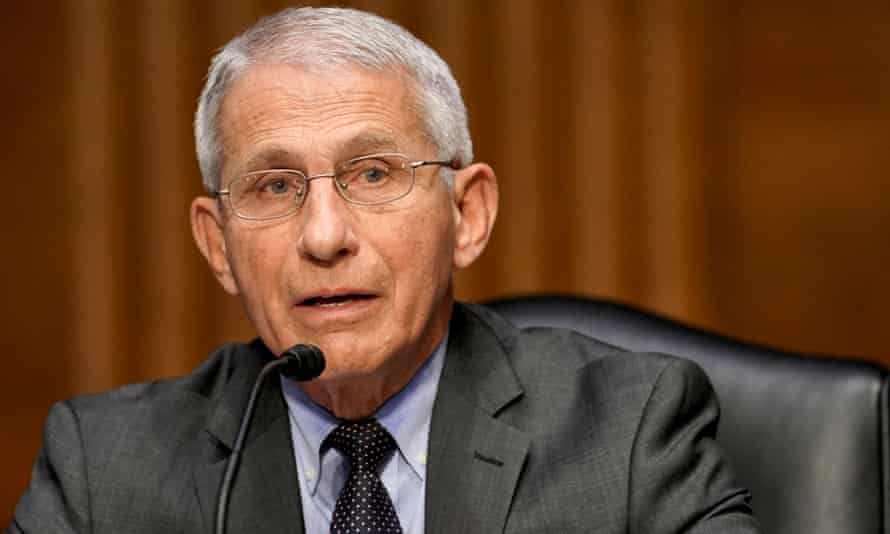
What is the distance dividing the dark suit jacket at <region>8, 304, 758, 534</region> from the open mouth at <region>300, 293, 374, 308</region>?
26 centimetres

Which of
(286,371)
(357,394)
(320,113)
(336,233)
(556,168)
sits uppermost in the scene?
(320,113)

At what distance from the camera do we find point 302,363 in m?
1.73

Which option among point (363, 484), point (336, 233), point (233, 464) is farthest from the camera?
point (363, 484)

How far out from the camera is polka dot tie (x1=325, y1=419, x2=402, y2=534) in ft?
6.28

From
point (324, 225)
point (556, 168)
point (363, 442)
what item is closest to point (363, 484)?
point (363, 442)

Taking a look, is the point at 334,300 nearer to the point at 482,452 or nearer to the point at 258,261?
the point at 258,261

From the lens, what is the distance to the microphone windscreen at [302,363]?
1.72 meters

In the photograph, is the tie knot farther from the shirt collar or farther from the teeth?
the teeth

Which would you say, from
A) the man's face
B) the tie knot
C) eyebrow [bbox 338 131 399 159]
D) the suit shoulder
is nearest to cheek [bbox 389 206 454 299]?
the man's face

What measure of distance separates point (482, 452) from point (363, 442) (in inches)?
7.0

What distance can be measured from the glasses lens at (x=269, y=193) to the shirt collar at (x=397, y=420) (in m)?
0.31

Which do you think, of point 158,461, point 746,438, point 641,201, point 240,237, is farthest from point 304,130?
point 641,201

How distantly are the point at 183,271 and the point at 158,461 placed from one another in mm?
1863

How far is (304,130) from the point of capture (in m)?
1.88
